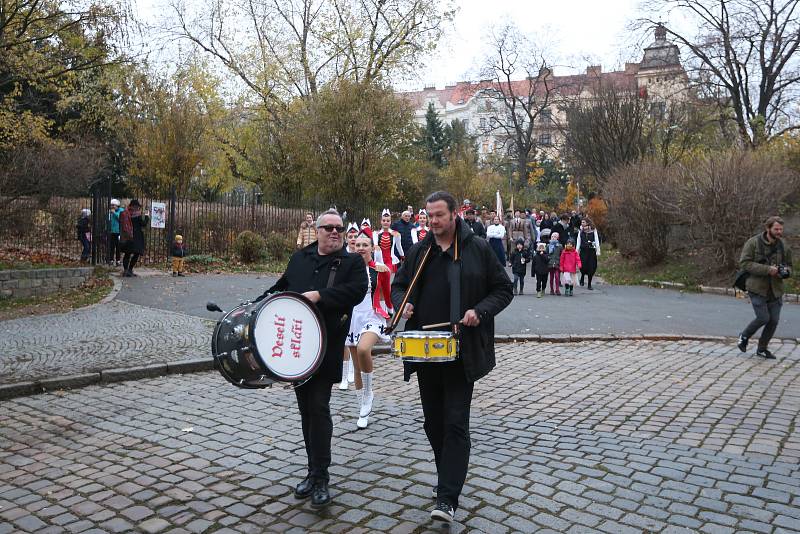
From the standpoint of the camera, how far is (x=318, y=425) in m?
4.86

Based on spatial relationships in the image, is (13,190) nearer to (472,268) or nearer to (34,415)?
(34,415)

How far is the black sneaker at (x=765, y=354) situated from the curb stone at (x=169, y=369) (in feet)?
3.88

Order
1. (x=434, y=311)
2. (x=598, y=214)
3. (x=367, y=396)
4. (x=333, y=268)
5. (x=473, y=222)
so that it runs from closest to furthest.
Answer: (x=434, y=311)
(x=333, y=268)
(x=367, y=396)
(x=473, y=222)
(x=598, y=214)

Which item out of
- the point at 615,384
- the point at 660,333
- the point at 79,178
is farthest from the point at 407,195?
the point at 615,384

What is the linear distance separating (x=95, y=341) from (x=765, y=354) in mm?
9941

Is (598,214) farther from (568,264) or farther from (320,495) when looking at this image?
(320,495)

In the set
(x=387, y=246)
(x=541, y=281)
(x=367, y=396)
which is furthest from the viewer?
(x=541, y=281)

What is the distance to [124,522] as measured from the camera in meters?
4.45

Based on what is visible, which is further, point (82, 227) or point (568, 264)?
point (82, 227)

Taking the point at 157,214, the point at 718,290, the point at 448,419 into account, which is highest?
the point at 157,214

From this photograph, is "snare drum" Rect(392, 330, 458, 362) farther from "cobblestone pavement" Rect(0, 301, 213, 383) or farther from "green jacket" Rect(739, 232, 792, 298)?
"green jacket" Rect(739, 232, 792, 298)

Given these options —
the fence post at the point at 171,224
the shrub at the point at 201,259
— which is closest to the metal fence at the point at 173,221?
the fence post at the point at 171,224

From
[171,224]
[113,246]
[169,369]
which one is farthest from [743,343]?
[171,224]

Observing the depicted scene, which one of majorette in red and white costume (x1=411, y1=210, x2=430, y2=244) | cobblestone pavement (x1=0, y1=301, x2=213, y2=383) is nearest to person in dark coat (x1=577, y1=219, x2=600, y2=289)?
majorette in red and white costume (x1=411, y1=210, x2=430, y2=244)
